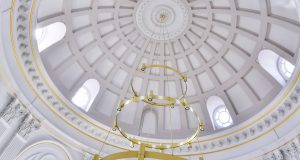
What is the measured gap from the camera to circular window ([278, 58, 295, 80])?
12.3 meters

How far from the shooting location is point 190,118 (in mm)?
15117

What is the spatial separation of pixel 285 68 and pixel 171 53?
5834mm

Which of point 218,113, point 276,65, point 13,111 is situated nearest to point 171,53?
point 218,113

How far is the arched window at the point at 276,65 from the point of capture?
1240 centimetres

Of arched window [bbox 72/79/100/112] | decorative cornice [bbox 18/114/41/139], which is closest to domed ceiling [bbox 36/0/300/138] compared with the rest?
arched window [bbox 72/79/100/112]

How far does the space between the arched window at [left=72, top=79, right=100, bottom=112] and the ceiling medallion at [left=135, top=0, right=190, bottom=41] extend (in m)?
3.86

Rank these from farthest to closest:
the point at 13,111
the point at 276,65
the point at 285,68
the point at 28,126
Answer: the point at 276,65
the point at 285,68
the point at 28,126
the point at 13,111

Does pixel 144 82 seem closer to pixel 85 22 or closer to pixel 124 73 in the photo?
pixel 124 73

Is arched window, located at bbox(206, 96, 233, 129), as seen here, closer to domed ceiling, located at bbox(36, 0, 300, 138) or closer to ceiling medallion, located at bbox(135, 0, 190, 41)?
domed ceiling, located at bbox(36, 0, 300, 138)

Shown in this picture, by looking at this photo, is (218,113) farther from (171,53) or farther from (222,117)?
(171,53)

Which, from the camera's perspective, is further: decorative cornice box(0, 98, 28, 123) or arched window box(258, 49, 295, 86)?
arched window box(258, 49, 295, 86)

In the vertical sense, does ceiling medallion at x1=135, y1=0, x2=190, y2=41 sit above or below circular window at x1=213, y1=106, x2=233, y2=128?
above

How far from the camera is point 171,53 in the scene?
51.9 feet

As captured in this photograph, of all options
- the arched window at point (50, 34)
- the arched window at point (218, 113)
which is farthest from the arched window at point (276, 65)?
the arched window at point (50, 34)
